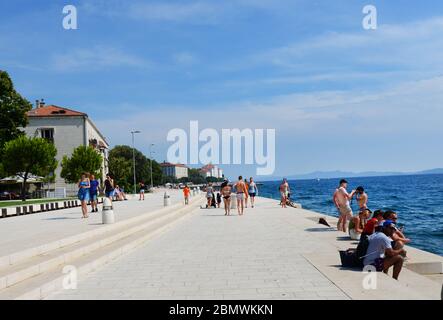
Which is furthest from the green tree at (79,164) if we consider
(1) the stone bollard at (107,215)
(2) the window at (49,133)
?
(1) the stone bollard at (107,215)

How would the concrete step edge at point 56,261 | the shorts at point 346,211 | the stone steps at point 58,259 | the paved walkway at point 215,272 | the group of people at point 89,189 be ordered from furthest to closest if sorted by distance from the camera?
the group of people at point 89,189
the shorts at point 346,211
the concrete step edge at point 56,261
the stone steps at point 58,259
the paved walkway at point 215,272

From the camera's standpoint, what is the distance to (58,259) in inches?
348

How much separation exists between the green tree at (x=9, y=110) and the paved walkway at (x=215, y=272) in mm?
35873

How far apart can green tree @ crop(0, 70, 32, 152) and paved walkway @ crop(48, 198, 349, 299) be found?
118ft

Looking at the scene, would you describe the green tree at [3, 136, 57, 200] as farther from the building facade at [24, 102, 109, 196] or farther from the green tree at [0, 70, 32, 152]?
the building facade at [24, 102, 109, 196]

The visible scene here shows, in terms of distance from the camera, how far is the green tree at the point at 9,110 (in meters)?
43.8

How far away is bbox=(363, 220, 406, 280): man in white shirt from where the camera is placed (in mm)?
8188

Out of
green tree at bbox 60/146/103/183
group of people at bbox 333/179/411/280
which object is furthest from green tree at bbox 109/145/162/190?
group of people at bbox 333/179/411/280

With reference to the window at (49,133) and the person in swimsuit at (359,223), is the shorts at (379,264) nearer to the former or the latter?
the person in swimsuit at (359,223)

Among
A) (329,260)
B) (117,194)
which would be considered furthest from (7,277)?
(117,194)

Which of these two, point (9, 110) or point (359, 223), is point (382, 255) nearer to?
point (359, 223)

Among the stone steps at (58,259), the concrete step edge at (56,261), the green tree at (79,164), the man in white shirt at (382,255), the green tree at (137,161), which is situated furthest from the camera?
the green tree at (137,161)

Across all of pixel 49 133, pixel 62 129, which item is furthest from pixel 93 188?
pixel 49 133
